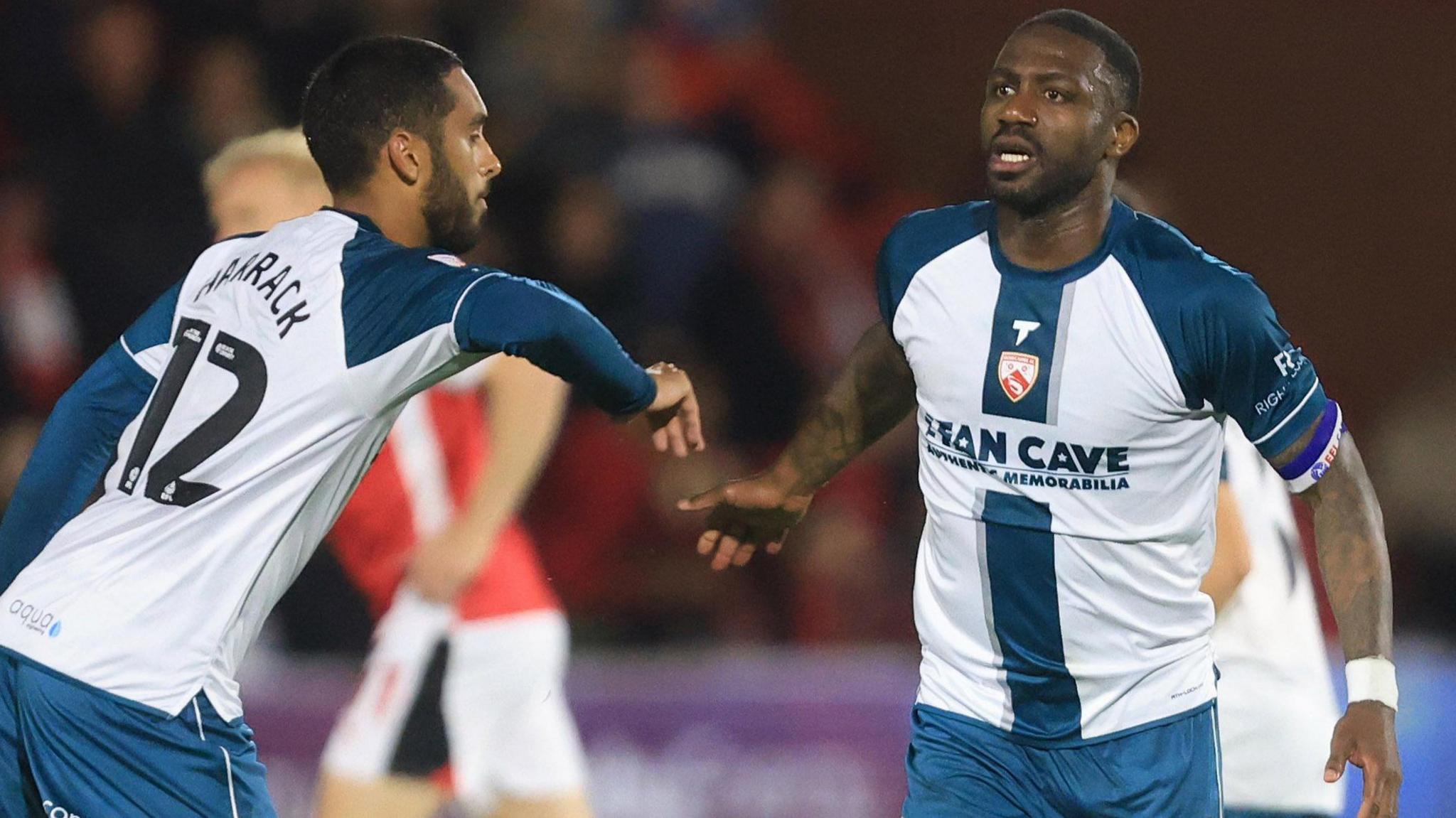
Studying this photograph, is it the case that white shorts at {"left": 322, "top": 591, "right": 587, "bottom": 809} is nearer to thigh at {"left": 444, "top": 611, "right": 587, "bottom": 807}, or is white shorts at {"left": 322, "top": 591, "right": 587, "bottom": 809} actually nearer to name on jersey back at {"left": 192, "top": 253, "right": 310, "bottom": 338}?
thigh at {"left": 444, "top": 611, "right": 587, "bottom": 807}

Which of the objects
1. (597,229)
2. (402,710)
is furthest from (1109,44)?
(597,229)

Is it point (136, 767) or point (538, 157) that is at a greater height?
point (538, 157)

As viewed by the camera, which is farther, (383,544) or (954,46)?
(954,46)

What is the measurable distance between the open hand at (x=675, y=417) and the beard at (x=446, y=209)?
0.45m

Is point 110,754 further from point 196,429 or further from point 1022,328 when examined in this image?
point 1022,328

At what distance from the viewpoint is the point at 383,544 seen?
18.2 feet

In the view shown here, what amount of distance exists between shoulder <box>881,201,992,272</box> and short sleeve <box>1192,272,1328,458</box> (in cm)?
57

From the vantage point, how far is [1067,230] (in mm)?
3912

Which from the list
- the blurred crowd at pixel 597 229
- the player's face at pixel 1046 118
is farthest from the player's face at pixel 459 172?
the blurred crowd at pixel 597 229

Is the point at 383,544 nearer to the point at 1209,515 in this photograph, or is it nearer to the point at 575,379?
the point at 575,379

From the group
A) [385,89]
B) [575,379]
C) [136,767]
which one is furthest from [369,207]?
[136,767]

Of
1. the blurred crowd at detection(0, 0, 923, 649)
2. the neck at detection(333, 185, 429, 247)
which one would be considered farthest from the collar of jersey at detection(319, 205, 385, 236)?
the blurred crowd at detection(0, 0, 923, 649)

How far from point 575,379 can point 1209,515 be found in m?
1.29

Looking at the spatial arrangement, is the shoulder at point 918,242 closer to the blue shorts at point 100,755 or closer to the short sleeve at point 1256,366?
the short sleeve at point 1256,366
